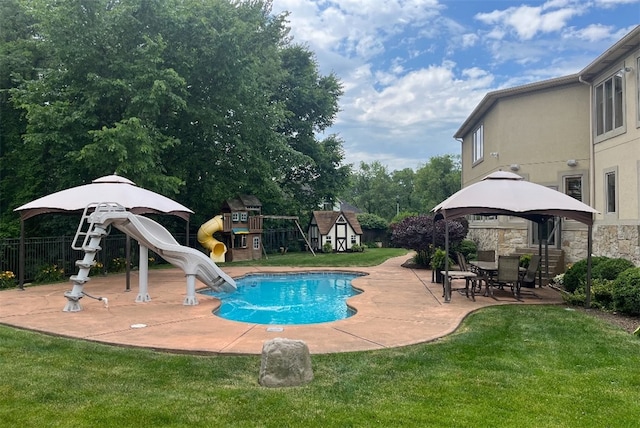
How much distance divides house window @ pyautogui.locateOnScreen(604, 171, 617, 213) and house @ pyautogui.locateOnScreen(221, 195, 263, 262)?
1415cm

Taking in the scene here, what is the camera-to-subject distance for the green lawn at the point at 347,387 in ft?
13.6

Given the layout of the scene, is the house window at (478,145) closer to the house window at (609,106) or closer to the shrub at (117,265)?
the house window at (609,106)

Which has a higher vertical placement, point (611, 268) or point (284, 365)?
point (611, 268)

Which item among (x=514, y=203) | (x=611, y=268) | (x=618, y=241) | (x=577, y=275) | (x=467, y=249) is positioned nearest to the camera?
(x=514, y=203)

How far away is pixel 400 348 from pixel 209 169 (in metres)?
16.3

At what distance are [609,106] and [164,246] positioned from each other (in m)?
13.0

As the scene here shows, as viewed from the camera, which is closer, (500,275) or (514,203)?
(514,203)

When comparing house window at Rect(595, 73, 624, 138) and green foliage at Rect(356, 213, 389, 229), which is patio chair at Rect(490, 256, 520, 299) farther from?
green foliage at Rect(356, 213, 389, 229)

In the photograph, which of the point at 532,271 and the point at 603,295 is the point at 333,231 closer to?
the point at 532,271

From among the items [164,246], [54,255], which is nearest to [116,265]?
[54,255]

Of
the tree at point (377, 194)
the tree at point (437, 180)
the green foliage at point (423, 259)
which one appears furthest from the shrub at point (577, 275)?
the tree at point (377, 194)

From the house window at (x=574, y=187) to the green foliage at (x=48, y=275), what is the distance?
Result: 1661 cm

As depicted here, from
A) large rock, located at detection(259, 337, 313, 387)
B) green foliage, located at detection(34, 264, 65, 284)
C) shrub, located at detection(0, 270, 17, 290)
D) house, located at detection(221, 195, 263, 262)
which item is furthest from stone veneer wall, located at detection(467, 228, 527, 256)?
shrub, located at detection(0, 270, 17, 290)

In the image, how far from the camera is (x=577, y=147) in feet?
49.1
